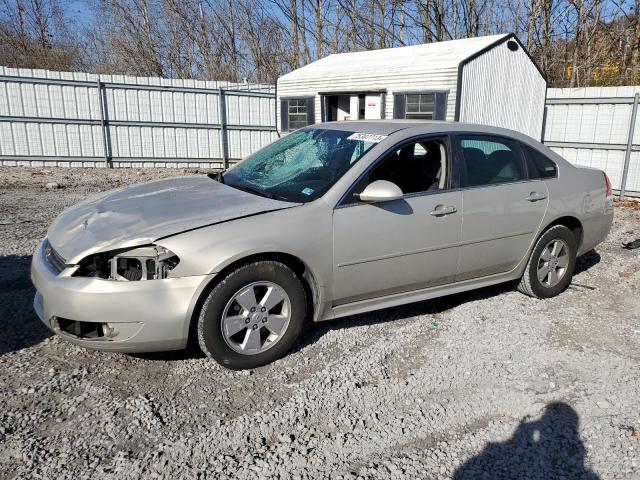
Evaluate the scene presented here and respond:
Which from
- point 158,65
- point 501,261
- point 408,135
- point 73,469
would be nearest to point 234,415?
point 73,469

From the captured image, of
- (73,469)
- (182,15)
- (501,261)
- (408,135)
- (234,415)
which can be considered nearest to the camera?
(73,469)

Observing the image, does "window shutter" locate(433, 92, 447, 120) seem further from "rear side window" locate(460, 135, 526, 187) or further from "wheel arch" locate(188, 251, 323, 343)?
"wheel arch" locate(188, 251, 323, 343)

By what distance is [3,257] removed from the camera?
561cm

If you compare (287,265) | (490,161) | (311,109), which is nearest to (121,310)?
(287,265)

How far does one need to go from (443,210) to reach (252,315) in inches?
66.2

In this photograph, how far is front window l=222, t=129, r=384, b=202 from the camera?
3834mm

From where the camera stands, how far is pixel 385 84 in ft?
45.1

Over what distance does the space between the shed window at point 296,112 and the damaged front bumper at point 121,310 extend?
12767mm

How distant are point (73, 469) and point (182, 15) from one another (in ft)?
83.7

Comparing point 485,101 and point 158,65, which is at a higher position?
point 158,65

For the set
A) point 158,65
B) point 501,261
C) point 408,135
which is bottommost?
point 501,261

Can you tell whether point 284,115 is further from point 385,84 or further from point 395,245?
point 395,245

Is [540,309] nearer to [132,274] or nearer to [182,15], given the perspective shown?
[132,274]

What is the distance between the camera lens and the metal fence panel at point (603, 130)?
10688 mm
